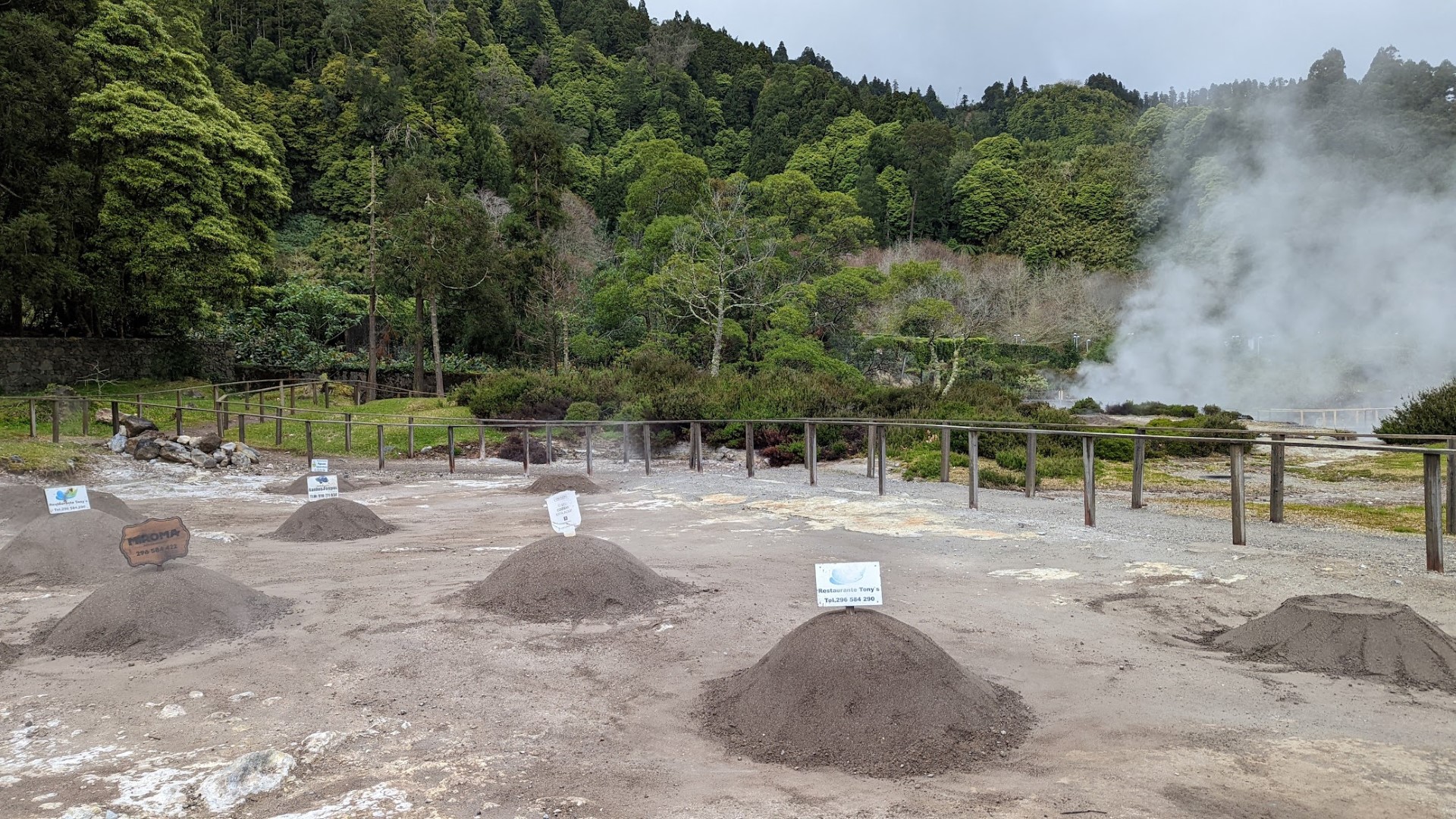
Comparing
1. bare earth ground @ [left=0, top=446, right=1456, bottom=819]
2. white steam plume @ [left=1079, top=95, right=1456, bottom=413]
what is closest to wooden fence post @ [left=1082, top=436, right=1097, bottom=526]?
bare earth ground @ [left=0, top=446, right=1456, bottom=819]

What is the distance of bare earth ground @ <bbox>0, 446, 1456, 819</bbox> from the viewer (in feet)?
12.3

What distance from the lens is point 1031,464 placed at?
1179 cm

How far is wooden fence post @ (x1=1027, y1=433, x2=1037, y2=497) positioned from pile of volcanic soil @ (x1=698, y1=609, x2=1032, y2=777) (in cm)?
701

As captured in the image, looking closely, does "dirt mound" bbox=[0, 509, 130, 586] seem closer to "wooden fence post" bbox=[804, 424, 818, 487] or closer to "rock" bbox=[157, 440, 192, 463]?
"rock" bbox=[157, 440, 192, 463]

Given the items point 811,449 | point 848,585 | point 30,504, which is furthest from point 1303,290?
point 30,504

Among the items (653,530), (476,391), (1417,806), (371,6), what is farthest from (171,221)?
(371,6)

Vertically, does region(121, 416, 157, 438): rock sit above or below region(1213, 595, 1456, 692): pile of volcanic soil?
above

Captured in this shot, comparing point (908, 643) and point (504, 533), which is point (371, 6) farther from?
point (908, 643)

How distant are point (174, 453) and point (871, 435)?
12080 mm

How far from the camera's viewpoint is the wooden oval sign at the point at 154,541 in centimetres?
636

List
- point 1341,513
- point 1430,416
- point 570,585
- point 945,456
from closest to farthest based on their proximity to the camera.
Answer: point 570,585 < point 1341,513 < point 945,456 < point 1430,416

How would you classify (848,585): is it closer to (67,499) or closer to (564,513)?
(564,513)

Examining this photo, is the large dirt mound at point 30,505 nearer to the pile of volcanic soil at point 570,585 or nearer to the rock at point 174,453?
the rock at point 174,453

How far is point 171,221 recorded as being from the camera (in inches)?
1050
